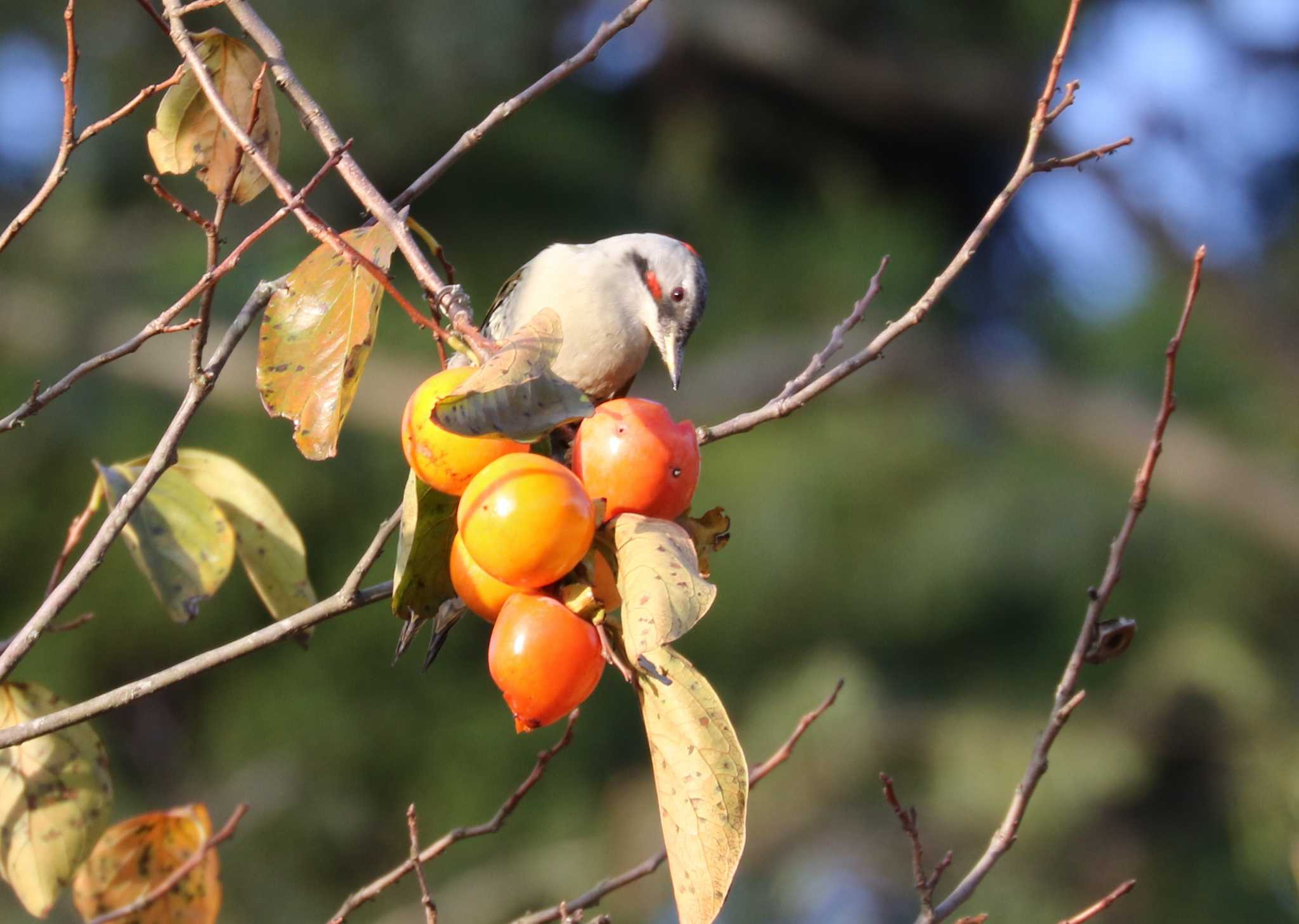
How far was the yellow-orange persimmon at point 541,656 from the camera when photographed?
1.32 metres

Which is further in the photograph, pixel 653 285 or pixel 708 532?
pixel 653 285

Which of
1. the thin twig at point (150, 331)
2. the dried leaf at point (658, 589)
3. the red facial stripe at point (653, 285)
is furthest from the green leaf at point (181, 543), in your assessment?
the red facial stripe at point (653, 285)

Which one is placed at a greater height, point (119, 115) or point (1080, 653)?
point (119, 115)

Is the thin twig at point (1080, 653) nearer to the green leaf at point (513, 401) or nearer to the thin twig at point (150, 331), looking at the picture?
the green leaf at point (513, 401)

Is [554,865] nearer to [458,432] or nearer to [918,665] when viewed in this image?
[918,665]

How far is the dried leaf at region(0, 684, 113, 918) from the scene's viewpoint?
1.75 m

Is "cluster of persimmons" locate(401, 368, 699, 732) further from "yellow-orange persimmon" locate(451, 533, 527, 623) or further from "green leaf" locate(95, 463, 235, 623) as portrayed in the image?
"green leaf" locate(95, 463, 235, 623)

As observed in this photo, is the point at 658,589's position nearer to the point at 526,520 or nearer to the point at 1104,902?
the point at 526,520

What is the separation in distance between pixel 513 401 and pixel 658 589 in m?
0.22

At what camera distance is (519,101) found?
71.9 inches

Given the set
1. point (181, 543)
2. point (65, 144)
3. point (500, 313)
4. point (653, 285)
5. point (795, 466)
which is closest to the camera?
point (65, 144)

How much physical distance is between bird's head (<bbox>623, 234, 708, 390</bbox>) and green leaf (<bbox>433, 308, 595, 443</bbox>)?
163 cm

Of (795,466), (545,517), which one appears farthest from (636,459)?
(795,466)

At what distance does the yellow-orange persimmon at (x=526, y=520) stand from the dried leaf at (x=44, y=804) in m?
0.75
